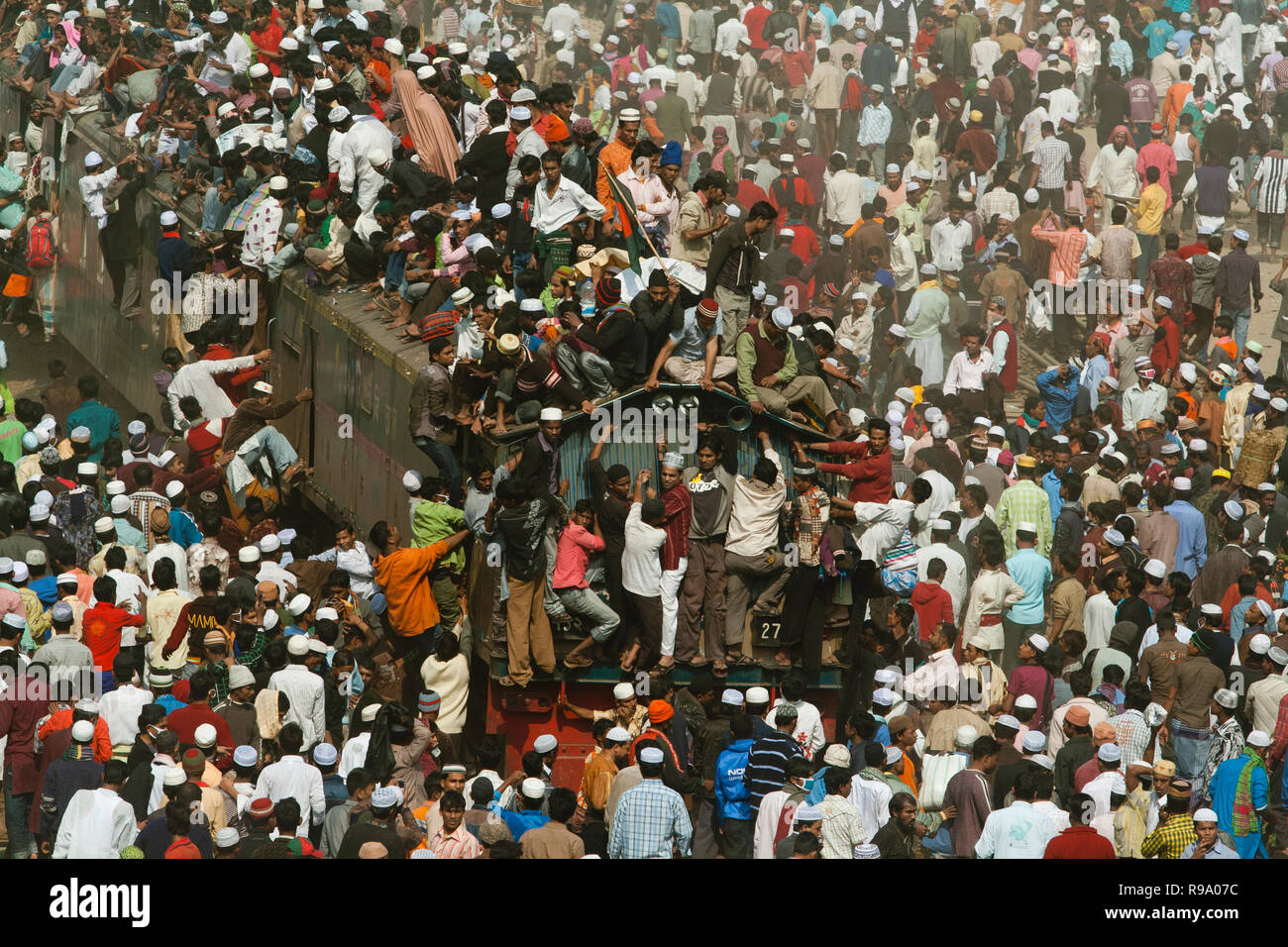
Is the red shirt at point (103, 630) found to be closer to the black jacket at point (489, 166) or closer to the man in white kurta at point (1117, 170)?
the black jacket at point (489, 166)

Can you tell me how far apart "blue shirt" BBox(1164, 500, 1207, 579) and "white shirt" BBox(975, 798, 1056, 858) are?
16.2ft

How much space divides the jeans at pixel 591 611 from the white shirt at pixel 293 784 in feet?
8.62

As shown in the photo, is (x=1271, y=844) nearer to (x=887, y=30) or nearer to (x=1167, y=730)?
(x=1167, y=730)

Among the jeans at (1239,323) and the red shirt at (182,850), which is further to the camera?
the jeans at (1239,323)

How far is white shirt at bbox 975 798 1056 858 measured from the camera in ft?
42.9

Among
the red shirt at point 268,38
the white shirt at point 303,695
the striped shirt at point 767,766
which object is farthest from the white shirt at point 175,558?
the red shirt at point 268,38

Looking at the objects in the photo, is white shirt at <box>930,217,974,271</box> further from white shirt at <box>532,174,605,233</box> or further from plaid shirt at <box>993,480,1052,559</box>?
white shirt at <box>532,174,605,233</box>

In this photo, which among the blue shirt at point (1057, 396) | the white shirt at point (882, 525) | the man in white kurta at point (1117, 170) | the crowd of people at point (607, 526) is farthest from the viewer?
the man in white kurta at point (1117, 170)

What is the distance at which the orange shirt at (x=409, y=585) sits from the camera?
15.9 meters

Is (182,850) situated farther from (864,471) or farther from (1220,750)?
(1220,750)

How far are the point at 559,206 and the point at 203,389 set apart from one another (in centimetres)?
394

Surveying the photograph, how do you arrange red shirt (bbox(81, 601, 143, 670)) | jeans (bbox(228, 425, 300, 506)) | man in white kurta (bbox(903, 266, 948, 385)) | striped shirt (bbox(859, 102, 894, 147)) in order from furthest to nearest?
striped shirt (bbox(859, 102, 894, 147))
man in white kurta (bbox(903, 266, 948, 385))
jeans (bbox(228, 425, 300, 506))
red shirt (bbox(81, 601, 143, 670))

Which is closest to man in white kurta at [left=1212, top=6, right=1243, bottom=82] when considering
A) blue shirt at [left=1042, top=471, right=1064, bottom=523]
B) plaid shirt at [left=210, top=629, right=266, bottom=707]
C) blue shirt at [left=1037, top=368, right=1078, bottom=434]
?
blue shirt at [left=1037, top=368, right=1078, bottom=434]

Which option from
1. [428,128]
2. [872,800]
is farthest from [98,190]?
[872,800]
